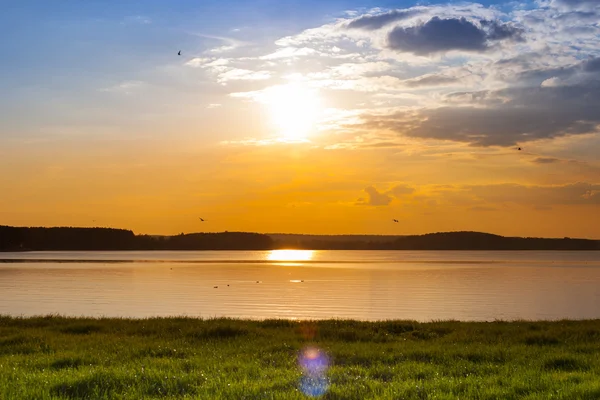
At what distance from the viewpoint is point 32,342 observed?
23984 mm

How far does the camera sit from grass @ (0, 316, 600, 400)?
47.2ft

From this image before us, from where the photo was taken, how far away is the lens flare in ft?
46.9

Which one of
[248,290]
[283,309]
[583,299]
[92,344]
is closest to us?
[92,344]

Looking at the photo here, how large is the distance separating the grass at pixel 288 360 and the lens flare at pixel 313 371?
187 millimetres

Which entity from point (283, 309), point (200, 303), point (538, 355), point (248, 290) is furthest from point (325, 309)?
point (538, 355)

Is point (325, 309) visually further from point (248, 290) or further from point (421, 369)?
point (421, 369)

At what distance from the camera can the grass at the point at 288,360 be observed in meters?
14.4

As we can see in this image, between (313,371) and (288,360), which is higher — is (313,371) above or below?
above

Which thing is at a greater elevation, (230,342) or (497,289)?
(230,342)

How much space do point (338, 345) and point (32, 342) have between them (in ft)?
36.9

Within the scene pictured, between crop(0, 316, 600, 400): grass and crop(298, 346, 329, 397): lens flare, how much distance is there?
0.19 meters

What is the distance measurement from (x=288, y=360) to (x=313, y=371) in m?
2.52

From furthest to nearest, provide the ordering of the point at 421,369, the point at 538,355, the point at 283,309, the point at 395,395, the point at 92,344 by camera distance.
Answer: the point at 283,309 < the point at 92,344 < the point at 538,355 < the point at 421,369 < the point at 395,395

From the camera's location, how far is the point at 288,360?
19250 mm
